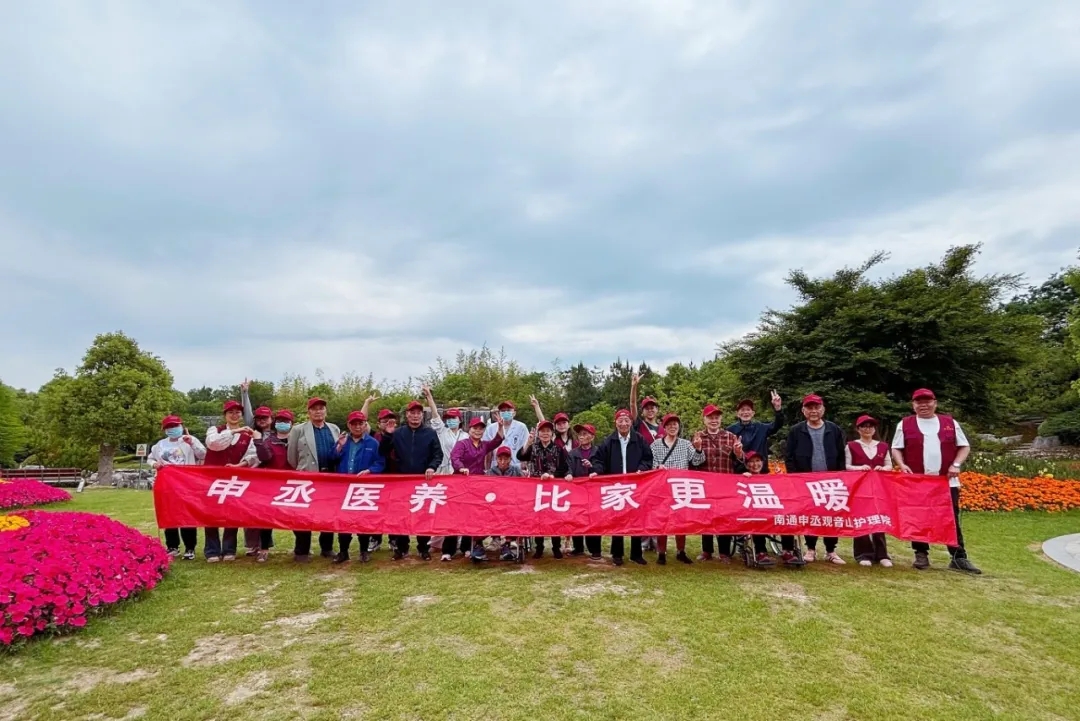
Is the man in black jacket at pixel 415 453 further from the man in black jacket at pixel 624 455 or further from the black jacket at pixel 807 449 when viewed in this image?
the black jacket at pixel 807 449

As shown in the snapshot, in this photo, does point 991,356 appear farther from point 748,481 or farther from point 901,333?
point 748,481

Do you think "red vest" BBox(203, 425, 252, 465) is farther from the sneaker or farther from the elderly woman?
the sneaker

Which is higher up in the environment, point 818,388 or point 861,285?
point 861,285

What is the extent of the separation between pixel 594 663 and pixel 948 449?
5073 mm

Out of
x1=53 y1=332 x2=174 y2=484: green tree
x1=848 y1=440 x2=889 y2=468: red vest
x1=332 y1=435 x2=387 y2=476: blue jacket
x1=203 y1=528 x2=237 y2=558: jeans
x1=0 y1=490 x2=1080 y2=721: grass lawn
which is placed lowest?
x1=0 y1=490 x2=1080 y2=721: grass lawn

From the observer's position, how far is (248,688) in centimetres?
323

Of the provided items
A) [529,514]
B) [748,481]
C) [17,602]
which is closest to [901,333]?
[748,481]

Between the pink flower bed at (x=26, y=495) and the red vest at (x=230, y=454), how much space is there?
8.87 m

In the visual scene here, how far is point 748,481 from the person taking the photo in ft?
19.6

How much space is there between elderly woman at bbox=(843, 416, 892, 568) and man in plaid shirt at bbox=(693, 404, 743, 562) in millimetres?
1331

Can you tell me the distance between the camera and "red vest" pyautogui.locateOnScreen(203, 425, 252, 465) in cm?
665

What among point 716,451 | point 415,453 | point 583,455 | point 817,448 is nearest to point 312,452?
point 415,453

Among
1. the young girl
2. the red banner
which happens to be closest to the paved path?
the red banner

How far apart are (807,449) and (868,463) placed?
0.70 m
